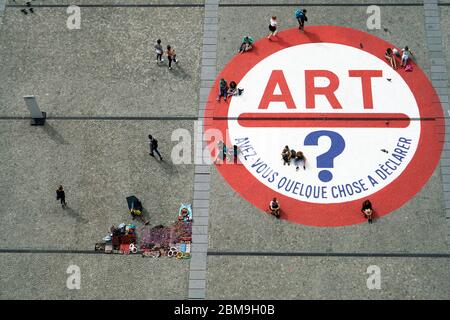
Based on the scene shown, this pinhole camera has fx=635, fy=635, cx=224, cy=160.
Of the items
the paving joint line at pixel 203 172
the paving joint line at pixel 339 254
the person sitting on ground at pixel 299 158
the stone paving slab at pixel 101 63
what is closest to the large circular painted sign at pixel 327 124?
the person sitting on ground at pixel 299 158

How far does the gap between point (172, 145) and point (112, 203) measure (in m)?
4.25

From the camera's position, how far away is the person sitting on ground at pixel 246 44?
113 feet

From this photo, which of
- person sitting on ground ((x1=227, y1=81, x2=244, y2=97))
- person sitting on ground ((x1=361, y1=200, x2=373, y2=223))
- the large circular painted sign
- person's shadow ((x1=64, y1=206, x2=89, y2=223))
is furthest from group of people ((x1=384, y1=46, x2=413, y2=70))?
person's shadow ((x1=64, y1=206, x2=89, y2=223))

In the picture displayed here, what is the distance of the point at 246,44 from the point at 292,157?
7223mm

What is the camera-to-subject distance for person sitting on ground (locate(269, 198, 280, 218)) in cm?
2977

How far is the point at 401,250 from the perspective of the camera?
96.0 ft

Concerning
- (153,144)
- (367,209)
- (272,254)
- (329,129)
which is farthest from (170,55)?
(367,209)

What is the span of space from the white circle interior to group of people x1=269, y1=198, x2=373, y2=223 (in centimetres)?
88

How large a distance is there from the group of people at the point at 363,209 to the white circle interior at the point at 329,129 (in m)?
0.88

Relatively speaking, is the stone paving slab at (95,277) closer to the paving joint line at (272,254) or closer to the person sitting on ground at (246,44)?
the paving joint line at (272,254)

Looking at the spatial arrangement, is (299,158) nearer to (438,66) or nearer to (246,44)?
(246,44)

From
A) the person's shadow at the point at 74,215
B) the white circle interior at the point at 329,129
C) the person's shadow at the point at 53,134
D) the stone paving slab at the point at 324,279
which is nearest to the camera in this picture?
the stone paving slab at the point at 324,279

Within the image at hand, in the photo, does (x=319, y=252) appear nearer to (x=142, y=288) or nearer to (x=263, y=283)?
(x=263, y=283)

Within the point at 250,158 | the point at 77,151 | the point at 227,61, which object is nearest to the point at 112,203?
the point at 77,151
